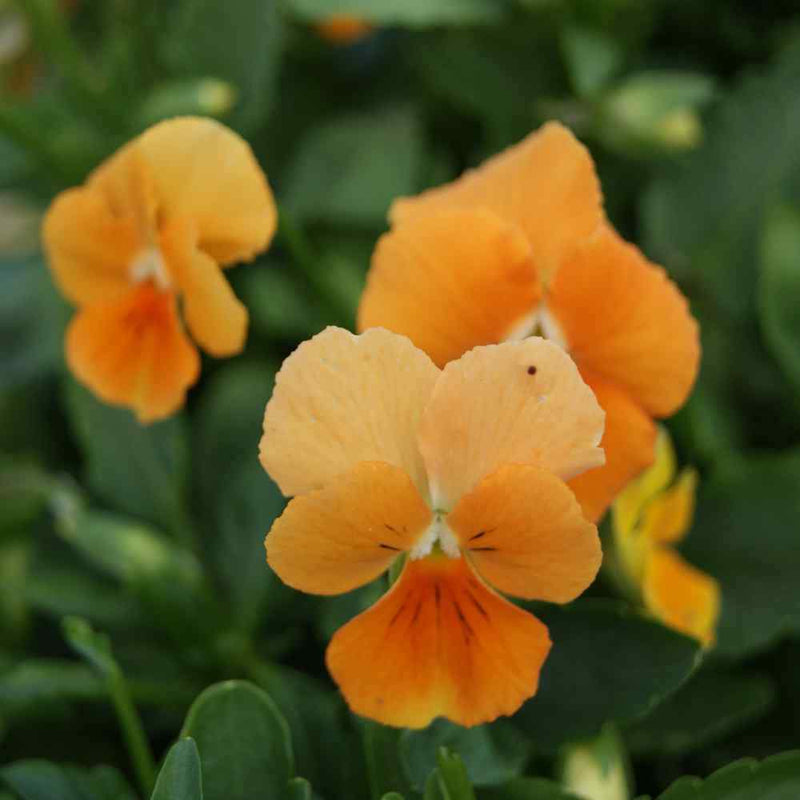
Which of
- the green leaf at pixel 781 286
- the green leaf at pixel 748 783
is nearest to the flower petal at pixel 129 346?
the green leaf at pixel 748 783

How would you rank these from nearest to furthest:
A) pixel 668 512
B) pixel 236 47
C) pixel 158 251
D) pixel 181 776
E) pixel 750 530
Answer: pixel 181 776
pixel 158 251
pixel 668 512
pixel 750 530
pixel 236 47

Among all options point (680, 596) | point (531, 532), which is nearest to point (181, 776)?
point (531, 532)

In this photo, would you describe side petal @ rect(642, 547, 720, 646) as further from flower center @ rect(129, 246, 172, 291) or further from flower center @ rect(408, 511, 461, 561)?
flower center @ rect(129, 246, 172, 291)

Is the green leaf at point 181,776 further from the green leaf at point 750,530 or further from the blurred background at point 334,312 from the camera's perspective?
the green leaf at point 750,530

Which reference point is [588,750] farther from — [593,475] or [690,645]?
[593,475]

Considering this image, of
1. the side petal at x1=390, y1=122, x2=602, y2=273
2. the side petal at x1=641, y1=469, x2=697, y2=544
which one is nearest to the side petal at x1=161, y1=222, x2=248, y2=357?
the side petal at x1=390, y1=122, x2=602, y2=273

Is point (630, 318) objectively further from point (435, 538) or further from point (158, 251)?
point (158, 251)
